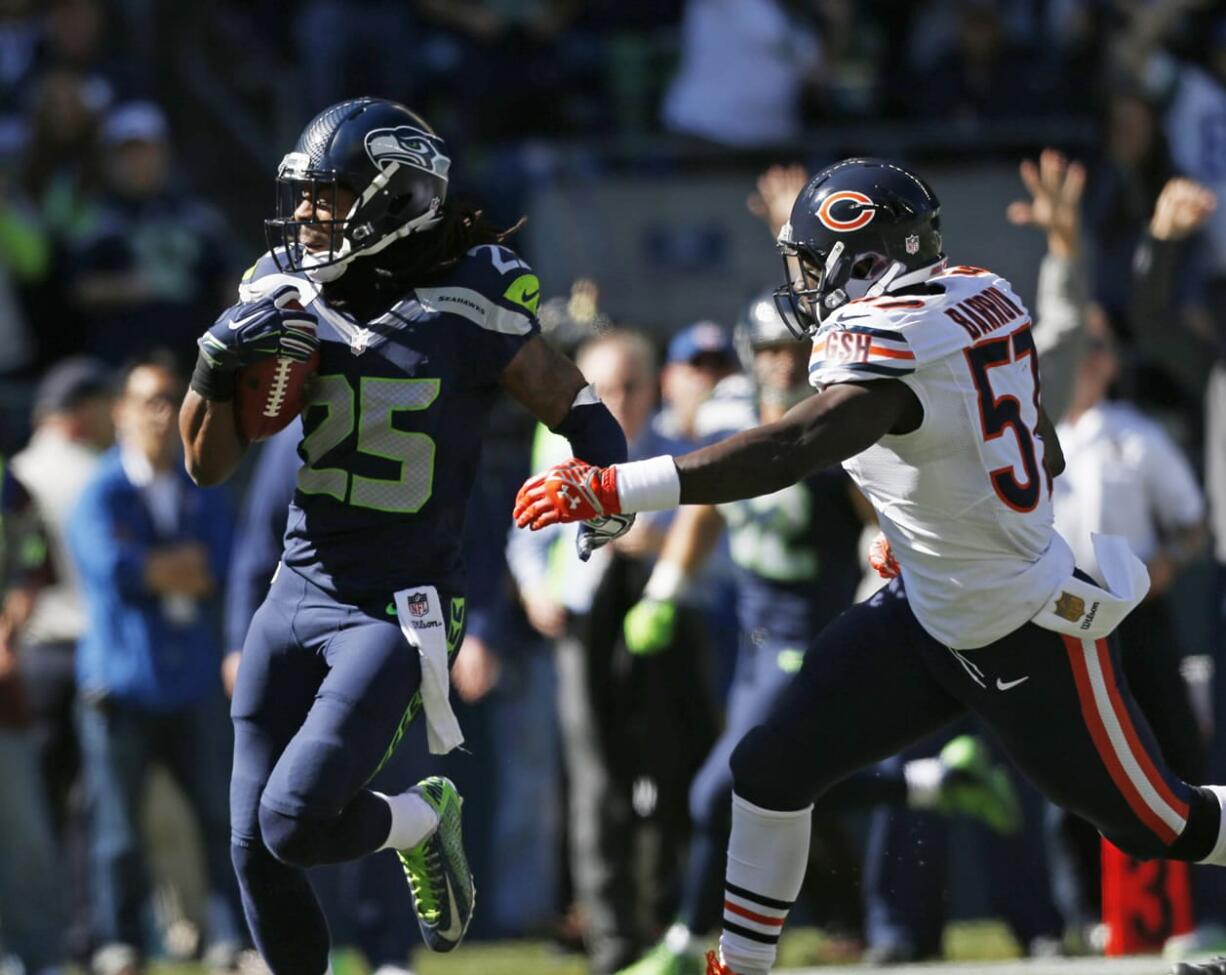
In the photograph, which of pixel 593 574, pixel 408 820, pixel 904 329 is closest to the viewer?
pixel 904 329

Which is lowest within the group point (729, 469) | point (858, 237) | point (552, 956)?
point (552, 956)

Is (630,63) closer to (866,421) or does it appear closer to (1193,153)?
(1193,153)

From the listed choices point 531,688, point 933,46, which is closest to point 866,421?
point 531,688

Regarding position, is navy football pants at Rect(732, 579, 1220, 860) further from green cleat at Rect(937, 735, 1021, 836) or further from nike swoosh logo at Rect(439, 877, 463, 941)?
green cleat at Rect(937, 735, 1021, 836)

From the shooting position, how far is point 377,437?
17.0 feet

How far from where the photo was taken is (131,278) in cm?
969

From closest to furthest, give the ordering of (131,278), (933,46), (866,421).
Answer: (866,421), (131,278), (933,46)

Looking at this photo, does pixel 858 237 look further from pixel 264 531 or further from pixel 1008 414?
pixel 264 531

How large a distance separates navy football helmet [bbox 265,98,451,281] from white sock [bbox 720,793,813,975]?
4.89ft

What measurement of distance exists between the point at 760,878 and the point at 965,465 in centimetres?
105

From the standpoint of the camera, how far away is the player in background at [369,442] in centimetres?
517

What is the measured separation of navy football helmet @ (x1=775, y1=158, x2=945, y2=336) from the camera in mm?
5109

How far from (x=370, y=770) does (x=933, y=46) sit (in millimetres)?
7253

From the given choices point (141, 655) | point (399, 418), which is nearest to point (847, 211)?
point (399, 418)
